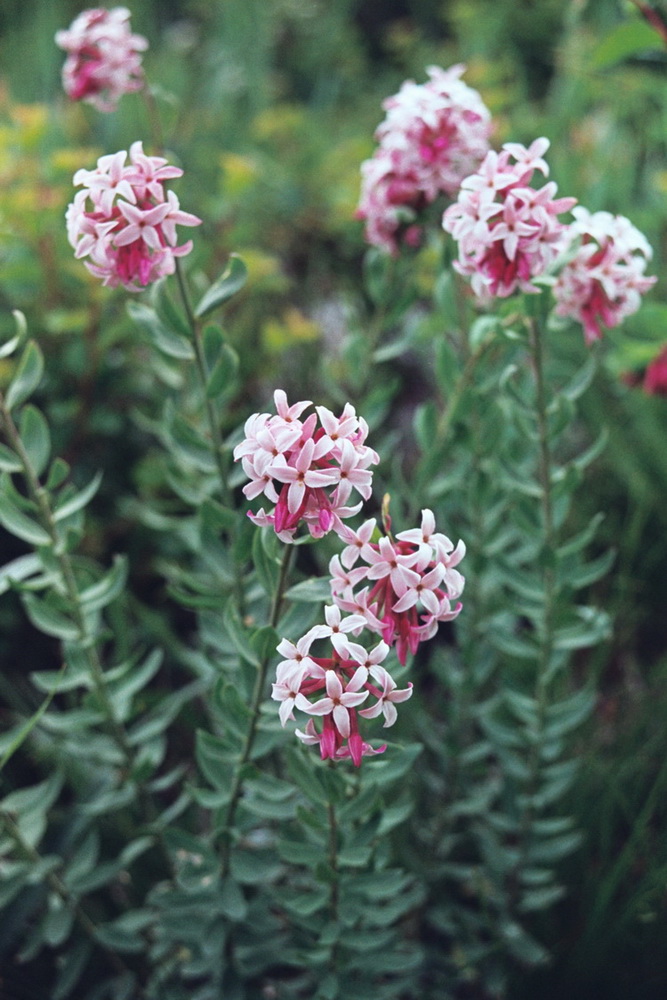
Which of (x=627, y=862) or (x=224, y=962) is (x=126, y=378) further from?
(x=627, y=862)

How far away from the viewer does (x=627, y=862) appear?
131 centimetres

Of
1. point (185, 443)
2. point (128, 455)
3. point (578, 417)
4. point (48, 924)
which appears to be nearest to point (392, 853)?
point (48, 924)

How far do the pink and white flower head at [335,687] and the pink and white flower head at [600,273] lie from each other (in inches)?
19.7

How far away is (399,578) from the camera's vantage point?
0.76 meters

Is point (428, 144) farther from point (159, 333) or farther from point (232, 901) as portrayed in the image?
point (232, 901)

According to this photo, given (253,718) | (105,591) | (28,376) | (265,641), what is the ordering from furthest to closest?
(105,591) → (28,376) → (253,718) → (265,641)

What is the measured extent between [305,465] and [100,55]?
0.84m

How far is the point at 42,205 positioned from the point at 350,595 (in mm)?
1419

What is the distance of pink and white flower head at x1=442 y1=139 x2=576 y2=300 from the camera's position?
941 mm

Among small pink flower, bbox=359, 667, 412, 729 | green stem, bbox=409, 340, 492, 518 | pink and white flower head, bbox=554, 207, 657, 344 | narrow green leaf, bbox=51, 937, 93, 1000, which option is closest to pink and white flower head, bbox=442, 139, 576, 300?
pink and white flower head, bbox=554, 207, 657, 344

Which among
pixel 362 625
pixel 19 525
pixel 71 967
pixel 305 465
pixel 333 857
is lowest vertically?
pixel 71 967

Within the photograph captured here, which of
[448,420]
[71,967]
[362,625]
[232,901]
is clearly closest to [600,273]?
[448,420]

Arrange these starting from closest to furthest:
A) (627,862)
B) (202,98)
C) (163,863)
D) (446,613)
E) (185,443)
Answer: (446,613)
(185,443)
(627,862)
(163,863)
(202,98)

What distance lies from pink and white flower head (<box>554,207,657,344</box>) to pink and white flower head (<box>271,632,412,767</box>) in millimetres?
500
